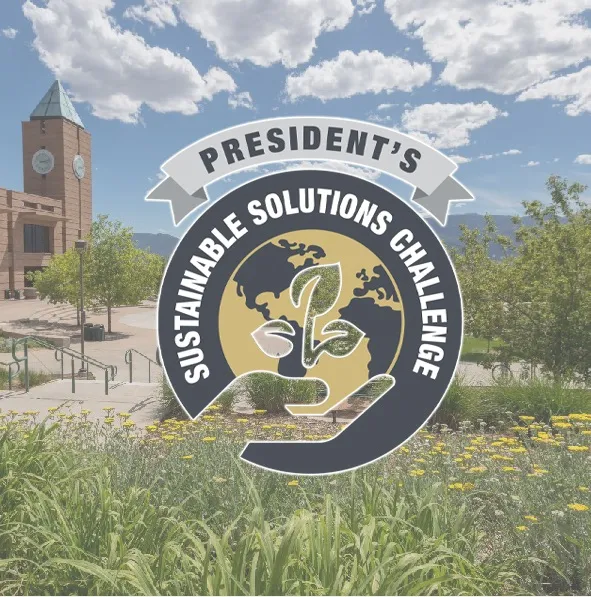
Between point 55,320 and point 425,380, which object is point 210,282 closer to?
point 425,380

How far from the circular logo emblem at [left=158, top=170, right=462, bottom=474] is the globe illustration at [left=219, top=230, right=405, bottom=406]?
11 millimetres

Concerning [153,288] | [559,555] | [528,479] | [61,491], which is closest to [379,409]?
[528,479]

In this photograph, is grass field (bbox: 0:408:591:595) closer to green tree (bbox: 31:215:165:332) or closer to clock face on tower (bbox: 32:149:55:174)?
green tree (bbox: 31:215:165:332)

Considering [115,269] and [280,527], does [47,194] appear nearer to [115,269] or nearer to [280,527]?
[115,269]

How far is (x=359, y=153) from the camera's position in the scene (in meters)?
4.27

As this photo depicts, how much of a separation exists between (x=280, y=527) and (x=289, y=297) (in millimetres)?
1913

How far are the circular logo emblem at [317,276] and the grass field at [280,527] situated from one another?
40 centimetres

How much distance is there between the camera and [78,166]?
64188mm

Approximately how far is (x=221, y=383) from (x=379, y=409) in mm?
1248

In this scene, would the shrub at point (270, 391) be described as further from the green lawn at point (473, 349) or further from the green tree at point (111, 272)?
the green tree at point (111, 272)

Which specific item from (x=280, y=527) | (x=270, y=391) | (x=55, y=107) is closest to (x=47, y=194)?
(x=55, y=107)

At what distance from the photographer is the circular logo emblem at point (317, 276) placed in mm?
3990

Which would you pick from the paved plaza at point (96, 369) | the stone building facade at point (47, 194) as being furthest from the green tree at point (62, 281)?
the stone building facade at point (47, 194)

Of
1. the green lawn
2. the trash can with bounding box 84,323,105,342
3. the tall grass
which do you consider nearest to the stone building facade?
the trash can with bounding box 84,323,105,342
